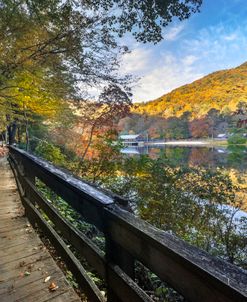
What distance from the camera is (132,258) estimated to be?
1398 millimetres

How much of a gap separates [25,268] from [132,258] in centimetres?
176

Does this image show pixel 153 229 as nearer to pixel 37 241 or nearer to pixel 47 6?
pixel 37 241

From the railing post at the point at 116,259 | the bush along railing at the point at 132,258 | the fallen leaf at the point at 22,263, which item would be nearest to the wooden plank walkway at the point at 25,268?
the fallen leaf at the point at 22,263

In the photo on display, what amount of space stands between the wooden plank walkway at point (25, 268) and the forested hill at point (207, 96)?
6596 centimetres

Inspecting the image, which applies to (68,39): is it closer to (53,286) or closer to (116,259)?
(53,286)

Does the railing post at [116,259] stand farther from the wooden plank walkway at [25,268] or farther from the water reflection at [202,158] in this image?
the water reflection at [202,158]

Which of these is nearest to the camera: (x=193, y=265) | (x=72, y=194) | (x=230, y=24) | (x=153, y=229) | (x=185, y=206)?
(x=193, y=265)

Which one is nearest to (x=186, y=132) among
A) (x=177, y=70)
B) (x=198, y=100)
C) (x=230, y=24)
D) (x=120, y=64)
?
(x=198, y=100)

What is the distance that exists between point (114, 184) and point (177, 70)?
35481 mm

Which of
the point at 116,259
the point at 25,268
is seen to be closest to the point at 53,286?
the point at 25,268

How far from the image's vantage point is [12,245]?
3242mm

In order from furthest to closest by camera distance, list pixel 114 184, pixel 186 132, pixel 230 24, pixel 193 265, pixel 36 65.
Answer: pixel 186 132
pixel 230 24
pixel 114 184
pixel 36 65
pixel 193 265

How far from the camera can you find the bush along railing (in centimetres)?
82

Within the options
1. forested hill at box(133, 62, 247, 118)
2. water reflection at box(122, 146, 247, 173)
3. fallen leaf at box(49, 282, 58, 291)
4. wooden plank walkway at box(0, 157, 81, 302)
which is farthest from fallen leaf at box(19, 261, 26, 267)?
forested hill at box(133, 62, 247, 118)
